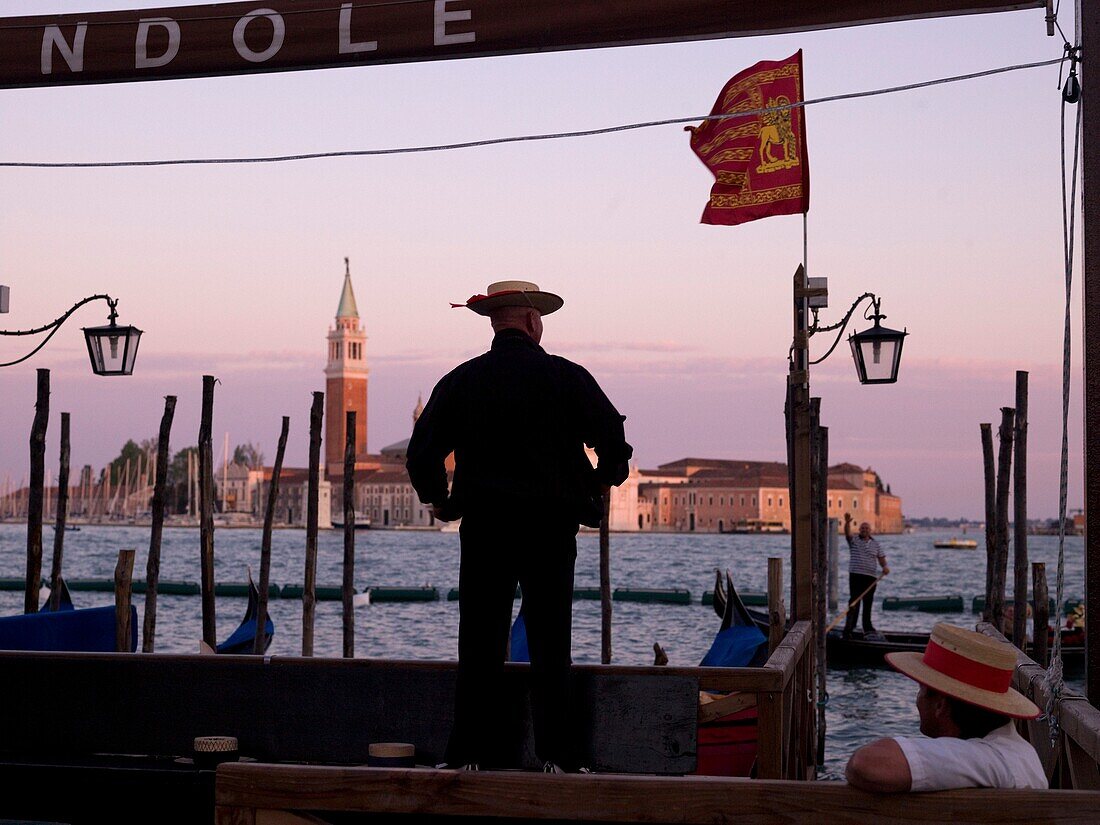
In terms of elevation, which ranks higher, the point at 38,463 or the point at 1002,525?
the point at 38,463

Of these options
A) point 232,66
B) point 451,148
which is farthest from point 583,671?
point 232,66

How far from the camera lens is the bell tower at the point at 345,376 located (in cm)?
10025

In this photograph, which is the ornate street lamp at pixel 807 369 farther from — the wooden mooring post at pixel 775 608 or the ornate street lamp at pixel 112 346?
the ornate street lamp at pixel 112 346

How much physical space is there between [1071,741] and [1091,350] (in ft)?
2.86

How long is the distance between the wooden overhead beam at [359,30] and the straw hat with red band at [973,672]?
1944 mm

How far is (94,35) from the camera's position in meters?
3.83

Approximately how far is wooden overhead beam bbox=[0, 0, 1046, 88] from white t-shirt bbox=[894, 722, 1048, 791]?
2.08m

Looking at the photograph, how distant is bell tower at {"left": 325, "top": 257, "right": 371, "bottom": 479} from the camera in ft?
329

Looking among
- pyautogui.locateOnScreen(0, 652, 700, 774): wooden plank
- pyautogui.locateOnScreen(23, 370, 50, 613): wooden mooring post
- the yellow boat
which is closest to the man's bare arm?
pyautogui.locateOnScreen(0, 652, 700, 774): wooden plank

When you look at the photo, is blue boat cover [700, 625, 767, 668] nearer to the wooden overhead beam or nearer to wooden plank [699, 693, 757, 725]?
wooden plank [699, 693, 757, 725]

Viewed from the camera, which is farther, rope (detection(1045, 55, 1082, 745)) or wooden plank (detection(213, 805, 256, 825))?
rope (detection(1045, 55, 1082, 745))

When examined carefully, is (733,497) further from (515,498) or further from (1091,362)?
(515,498)

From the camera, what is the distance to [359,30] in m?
3.64

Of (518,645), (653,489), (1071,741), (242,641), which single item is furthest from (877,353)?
(653,489)
